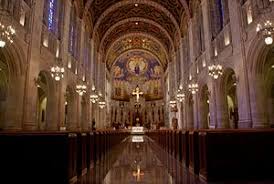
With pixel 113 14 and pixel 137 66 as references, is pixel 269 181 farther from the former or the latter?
pixel 137 66

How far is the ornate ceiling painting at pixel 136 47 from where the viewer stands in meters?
34.3

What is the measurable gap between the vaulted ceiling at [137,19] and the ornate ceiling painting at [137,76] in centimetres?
953

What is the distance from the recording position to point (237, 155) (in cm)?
438

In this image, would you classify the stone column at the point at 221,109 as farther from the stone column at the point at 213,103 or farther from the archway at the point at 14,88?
the archway at the point at 14,88

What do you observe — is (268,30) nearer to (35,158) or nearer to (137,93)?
(35,158)

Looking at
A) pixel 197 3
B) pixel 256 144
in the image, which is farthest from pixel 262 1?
pixel 197 3

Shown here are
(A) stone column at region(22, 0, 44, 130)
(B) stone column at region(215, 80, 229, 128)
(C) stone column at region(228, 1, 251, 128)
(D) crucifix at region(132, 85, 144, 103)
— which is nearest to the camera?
(A) stone column at region(22, 0, 44, 130)

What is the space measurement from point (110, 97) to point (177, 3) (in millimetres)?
24300

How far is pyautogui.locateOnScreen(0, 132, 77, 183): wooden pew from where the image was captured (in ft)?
12.9

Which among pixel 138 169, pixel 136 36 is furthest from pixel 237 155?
pixel 136 36

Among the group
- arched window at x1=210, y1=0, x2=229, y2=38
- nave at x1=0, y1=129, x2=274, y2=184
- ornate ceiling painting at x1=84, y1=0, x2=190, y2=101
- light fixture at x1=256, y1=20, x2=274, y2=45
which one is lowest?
nave at x1=0, y1=129, x2=274, y2=184

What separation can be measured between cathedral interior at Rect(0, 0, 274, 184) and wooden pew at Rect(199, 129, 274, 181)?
0.02 m

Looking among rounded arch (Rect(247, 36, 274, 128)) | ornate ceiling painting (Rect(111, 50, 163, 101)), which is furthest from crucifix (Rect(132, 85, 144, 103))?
rounded arch (Rect(247, 36, 274, 128))

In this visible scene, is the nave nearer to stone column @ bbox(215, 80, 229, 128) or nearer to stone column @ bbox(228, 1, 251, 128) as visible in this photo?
stone column @ bbox(228, 1, 251, 128)
